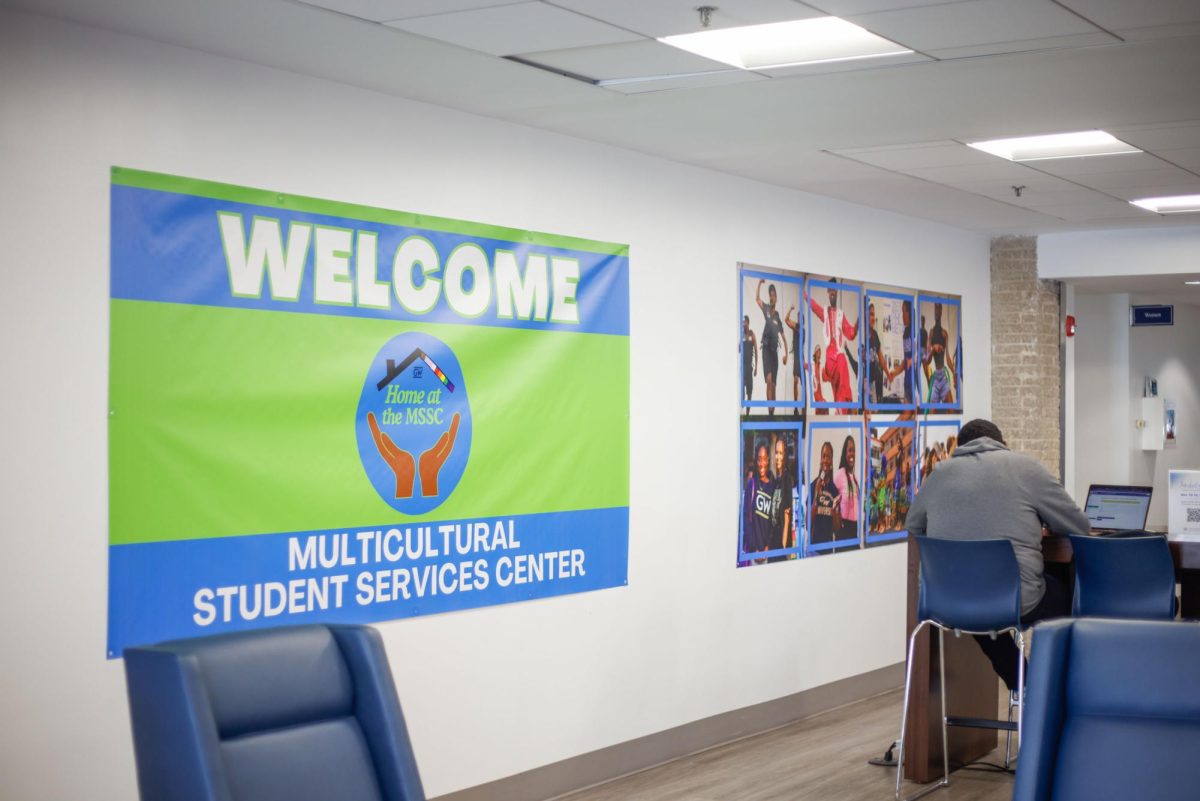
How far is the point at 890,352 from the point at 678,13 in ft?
15.1

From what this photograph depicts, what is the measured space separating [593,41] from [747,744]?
389 centimetres

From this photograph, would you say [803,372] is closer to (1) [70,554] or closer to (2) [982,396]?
(2) [982,396]

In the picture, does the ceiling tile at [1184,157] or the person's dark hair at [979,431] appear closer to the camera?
the person's dark hair at [979,431]

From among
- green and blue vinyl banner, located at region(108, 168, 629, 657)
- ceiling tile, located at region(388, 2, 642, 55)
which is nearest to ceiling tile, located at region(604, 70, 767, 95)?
ceiling tile, located at region(388, 2, 642, 55)

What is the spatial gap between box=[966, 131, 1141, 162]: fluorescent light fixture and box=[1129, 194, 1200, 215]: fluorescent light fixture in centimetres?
161

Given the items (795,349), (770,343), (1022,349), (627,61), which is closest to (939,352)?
(1022,349)

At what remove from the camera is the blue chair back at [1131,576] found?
561 centimetres

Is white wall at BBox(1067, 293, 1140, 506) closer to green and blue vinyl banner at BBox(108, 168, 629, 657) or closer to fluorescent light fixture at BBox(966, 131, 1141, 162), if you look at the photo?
fluorescent light fixture at BBox(966, 131, 1141, 162)

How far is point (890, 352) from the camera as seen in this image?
26.9 feet

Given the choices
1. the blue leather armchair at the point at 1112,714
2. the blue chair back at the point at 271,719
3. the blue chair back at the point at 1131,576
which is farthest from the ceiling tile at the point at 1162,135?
the blue chair back at the point at 271,719

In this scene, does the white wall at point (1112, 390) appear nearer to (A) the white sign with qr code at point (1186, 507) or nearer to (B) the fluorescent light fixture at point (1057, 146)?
(A) the white sign with qr code at point (1186, 507)

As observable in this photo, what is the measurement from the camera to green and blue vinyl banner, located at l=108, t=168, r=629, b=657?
4281 millimetres

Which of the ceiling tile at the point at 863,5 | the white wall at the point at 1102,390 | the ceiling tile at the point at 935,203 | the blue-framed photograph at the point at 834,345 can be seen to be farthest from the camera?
the white wall at the point at 1102,390

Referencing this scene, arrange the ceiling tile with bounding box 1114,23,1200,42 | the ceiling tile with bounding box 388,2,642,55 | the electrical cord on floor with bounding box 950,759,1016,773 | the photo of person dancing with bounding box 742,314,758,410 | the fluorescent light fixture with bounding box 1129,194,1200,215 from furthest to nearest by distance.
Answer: the fluorescent light fixture with bounding box 1129,194,1200,215 → the photo of person dancing with bounding box 742,314,758,410 → the electrical cord on floor with bounding box 950,759,1016,773 → the ceiling tile with bounding box 1114,23,1200,42 → the ceiling tile with bounding box 388,2,642,55
